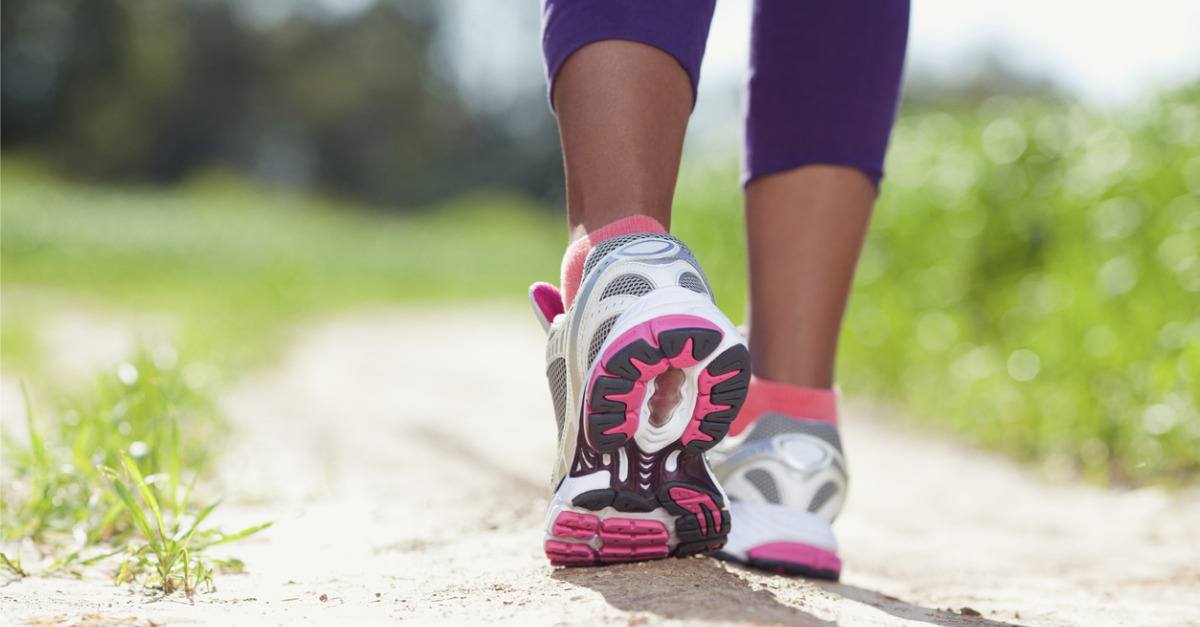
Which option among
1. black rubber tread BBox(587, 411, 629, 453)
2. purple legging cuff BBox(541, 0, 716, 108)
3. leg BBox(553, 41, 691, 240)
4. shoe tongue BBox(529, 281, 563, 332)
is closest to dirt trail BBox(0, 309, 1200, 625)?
black rubber tread BBox(587, 411, 629, 453)

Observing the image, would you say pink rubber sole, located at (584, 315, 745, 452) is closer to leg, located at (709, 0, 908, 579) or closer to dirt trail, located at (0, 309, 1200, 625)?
dirt trail, located at (0, 309, 1200, 625)

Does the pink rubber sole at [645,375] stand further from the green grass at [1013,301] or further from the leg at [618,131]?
the green grass at [1013,301]

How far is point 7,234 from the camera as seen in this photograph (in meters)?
9.59

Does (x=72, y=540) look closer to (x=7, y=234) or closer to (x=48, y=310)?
(x=48, y=310)

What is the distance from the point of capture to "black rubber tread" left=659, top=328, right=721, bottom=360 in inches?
34.3

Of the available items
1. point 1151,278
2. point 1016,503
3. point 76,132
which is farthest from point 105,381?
point 76,132

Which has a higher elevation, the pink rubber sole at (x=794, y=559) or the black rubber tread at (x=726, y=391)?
the black rubber tread at (x=726, y=391)

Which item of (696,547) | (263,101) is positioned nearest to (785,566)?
(696,547)

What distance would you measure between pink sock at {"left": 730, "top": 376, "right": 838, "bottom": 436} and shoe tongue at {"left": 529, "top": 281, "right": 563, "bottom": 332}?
30 cm

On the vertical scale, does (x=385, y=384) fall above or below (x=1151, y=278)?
below

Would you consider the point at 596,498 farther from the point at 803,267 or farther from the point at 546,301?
the point at 803,267

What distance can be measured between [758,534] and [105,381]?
117cm

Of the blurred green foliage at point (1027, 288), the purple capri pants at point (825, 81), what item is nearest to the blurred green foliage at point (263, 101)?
the blurred green foliage at point (1027, 288)

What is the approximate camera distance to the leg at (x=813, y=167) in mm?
1265
